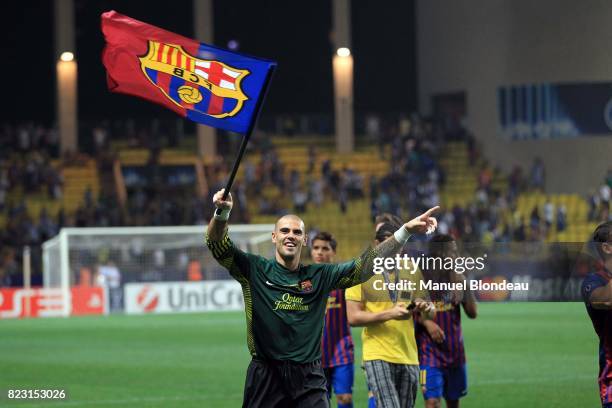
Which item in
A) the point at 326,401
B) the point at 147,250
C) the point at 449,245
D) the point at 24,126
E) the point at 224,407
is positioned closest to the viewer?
the point at 326,401

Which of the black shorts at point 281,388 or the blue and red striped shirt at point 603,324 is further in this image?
the blue and red striped shirt at point 603,324

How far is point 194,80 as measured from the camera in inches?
361

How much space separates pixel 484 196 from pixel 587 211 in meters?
3.79

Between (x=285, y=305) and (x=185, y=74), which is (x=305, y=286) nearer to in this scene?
(x=285, y=305)

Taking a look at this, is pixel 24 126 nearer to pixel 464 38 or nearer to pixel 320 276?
pixel 464 38

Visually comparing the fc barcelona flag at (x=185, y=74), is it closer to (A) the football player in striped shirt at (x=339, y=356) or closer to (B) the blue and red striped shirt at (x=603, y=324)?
(B) the blue and red striped shirt at (x=603, y=324)

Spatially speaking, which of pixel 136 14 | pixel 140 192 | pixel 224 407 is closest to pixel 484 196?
pixel 140 192

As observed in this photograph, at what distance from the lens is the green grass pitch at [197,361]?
1633 cm

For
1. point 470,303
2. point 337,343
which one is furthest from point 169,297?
point 470,303

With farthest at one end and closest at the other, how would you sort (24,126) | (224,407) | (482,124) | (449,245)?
(482,124)
(24,126)
(224,407)
(449,245)

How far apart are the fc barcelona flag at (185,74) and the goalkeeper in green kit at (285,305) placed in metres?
0.90

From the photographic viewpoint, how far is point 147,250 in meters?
37.0

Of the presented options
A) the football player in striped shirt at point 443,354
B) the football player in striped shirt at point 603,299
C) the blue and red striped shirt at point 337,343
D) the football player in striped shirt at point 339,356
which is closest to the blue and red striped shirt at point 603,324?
the football player in striped shirt at point 603,299

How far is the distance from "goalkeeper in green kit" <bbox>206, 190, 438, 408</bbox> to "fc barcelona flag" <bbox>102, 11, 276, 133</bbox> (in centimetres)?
90
